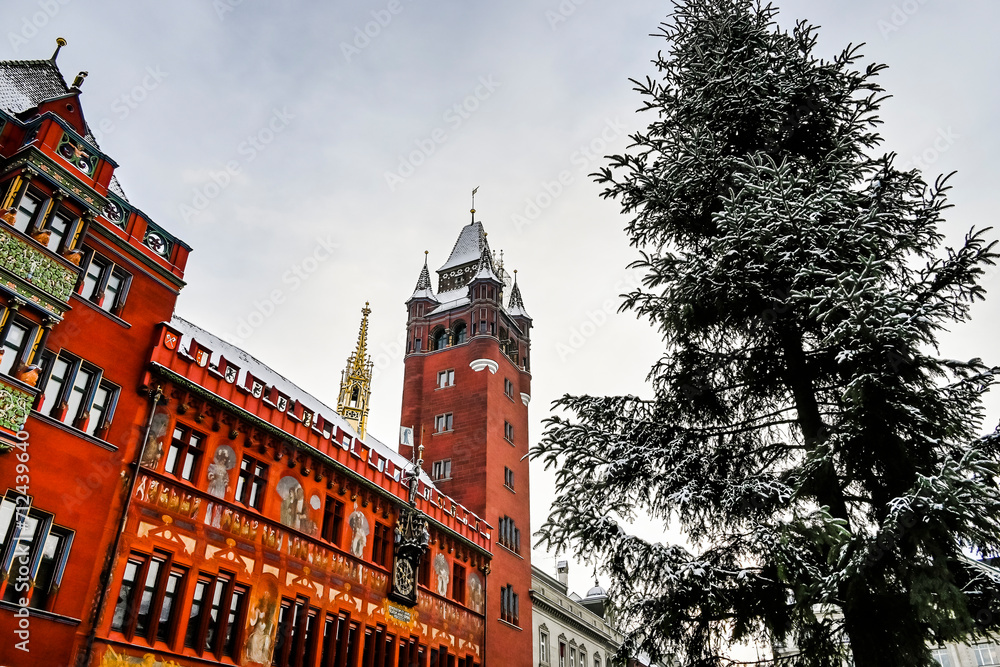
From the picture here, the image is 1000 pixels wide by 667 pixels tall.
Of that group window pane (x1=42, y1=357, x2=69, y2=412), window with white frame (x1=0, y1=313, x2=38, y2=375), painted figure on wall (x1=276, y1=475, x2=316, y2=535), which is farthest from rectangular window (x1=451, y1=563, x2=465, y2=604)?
window with white frame (x1=0, y1=313, x2=38, y2=375)

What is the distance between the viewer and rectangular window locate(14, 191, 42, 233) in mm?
16573

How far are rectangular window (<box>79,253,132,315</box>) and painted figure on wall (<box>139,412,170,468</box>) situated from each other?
9.95 feet

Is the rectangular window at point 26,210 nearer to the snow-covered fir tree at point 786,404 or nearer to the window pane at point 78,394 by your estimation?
the window pane at point 78,394

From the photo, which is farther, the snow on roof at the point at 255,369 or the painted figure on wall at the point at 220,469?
the snow on roof at the point at 255,369

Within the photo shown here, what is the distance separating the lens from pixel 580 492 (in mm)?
12453

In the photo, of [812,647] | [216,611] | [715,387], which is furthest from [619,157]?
[216,611]

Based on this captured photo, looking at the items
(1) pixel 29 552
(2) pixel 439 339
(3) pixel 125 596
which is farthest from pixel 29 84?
(2) pixel 439 339

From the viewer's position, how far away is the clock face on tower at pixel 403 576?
91.0ft

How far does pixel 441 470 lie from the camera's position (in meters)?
40.1

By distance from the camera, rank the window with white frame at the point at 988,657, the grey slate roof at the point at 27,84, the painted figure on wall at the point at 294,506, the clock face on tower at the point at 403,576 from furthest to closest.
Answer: the window with white frame at the point at 988,657
the clock face on tower at the point at 403,576
the painted figure on wall at the point at 294,506
the grey slate roof at the point at 27,84

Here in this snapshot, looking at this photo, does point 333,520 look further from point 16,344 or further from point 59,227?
point 59,227

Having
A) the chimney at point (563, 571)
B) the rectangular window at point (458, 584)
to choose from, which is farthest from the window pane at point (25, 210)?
the chimney at point (563, 571)

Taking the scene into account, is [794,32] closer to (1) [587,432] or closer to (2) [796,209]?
(2) [796,209]

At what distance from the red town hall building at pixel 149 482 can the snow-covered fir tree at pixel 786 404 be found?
444 inches
